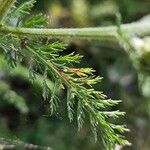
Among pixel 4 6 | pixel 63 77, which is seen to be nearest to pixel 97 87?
pixel 63 77

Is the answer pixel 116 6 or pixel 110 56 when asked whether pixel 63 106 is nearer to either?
pixel 110 56

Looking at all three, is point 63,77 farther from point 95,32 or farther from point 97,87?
point 97,87

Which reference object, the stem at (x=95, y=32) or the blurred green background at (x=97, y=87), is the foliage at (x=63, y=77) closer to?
the stem at (x=95, y=32)

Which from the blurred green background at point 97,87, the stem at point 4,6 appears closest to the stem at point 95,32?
the stem at point 4,6

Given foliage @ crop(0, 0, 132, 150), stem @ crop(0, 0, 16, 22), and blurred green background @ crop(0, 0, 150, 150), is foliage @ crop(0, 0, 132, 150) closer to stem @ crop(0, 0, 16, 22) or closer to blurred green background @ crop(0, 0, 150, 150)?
stem @ crop(0, 0, 16, 22)

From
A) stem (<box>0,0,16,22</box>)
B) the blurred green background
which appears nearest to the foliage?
stem (<box>0,0,16,22</box>)

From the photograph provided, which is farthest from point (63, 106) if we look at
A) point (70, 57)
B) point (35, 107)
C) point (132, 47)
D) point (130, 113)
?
point (132, 47)
